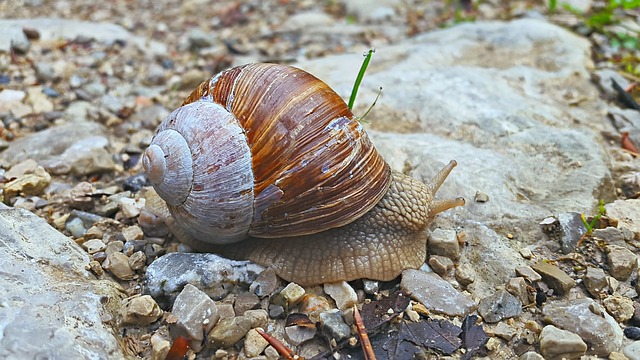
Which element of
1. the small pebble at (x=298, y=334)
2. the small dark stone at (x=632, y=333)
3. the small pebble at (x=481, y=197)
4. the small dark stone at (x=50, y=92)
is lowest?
the small dark stone at (x=632, y=333)

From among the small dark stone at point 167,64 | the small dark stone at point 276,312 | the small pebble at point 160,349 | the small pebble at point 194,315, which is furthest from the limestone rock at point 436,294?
the small dark stone at point 167,64

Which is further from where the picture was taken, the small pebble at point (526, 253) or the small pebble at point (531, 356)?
the small pebble at point (526, 253)

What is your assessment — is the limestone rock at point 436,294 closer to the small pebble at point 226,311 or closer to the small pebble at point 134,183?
the small pebble at point 226,311

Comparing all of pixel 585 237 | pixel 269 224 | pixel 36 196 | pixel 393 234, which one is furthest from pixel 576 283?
pixel 36 196

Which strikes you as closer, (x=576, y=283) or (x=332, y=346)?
(x=332, y=346)

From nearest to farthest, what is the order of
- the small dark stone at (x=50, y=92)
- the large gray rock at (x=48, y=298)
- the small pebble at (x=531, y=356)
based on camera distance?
the large gray rock at (x=48, y=298) → the small pebble at (x=531, y=356) → the small dark stone at (x=50, y=92)

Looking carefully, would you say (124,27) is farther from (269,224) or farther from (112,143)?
(269,224)
